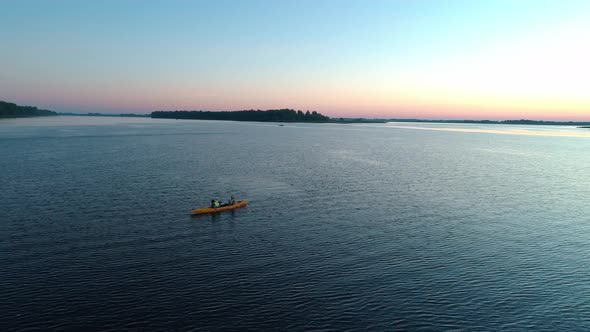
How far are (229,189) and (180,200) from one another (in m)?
10.5

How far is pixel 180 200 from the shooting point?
53.4 meters

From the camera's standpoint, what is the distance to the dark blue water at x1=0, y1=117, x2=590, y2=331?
81.5ft

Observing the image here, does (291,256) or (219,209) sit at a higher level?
(219,209)

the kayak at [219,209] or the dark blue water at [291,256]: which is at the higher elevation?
the kayak at [219,209]

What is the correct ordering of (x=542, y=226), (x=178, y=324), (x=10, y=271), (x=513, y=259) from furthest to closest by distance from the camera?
(x=542, y=226) → (x=513, y=259) → (x=10, y=271) → (x=178, y=324)

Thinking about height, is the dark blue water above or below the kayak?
below

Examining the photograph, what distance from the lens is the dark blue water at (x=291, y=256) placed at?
24.8m

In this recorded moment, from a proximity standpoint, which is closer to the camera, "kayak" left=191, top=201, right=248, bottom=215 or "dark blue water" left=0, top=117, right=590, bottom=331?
"dark blue water" left=0, top=117, right=590, bottom=331

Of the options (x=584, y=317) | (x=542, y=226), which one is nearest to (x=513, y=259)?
(x=584, y=317)

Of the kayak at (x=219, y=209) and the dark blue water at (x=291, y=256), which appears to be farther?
the kayak at (x=219, y=209)

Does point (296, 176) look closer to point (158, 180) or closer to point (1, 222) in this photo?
point (158, 180)

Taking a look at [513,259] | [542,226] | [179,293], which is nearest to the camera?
[179,293]

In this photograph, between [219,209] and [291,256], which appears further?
[219,209]

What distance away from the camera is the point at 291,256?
3419 cm
